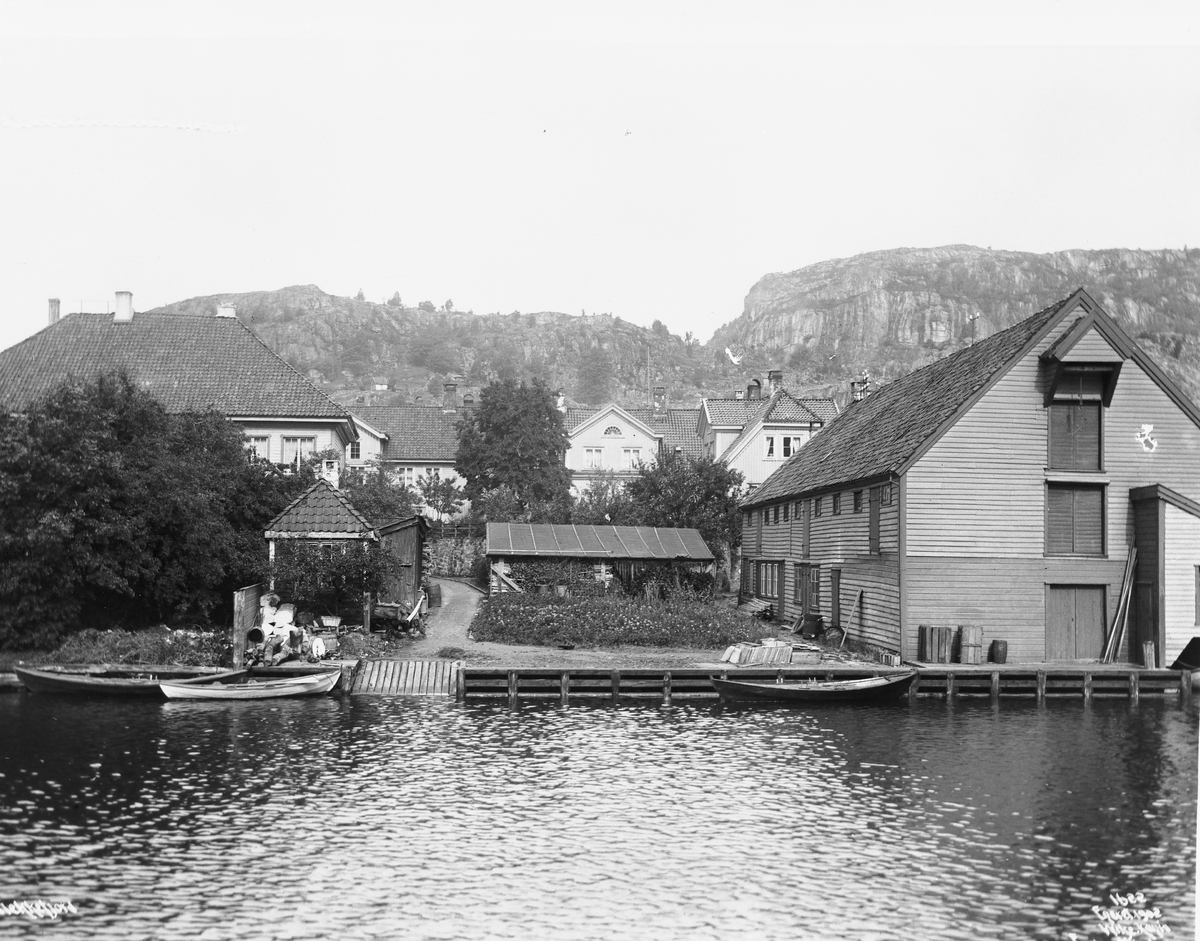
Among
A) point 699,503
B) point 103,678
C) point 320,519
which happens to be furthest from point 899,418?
point 103,678

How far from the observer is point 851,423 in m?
52.4

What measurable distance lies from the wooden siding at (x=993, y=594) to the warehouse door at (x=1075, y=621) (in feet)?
1.25

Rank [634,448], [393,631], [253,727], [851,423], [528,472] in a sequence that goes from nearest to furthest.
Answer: [253,727], [393,631], [851,423], [528,472], [634,448]

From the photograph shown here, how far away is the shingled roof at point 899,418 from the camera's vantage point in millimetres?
37438

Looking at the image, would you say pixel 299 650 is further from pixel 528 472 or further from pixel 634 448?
pixel 634 448

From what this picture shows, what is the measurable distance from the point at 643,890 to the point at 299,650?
A: 2128 centimetres

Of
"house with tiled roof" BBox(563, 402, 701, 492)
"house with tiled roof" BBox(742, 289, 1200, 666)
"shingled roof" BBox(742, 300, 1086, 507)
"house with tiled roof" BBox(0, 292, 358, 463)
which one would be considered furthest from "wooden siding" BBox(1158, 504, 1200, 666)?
"house with tiled roof" BBox(563, 402, 701, 492)

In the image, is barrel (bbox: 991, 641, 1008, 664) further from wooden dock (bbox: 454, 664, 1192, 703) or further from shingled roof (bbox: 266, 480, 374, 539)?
shingled roof (bbox: 266, 480, 374, 539)

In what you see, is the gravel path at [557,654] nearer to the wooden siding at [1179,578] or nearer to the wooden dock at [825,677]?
the wooden dock at [825,677]

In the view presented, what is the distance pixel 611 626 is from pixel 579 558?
30.2 feet

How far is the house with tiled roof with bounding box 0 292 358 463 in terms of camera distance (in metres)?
57.3

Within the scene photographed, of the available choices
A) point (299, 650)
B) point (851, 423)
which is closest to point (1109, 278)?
point (851, 423)

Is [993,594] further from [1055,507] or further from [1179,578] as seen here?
[1179,578]

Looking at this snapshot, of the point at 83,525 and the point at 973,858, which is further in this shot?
the point at 83,525
